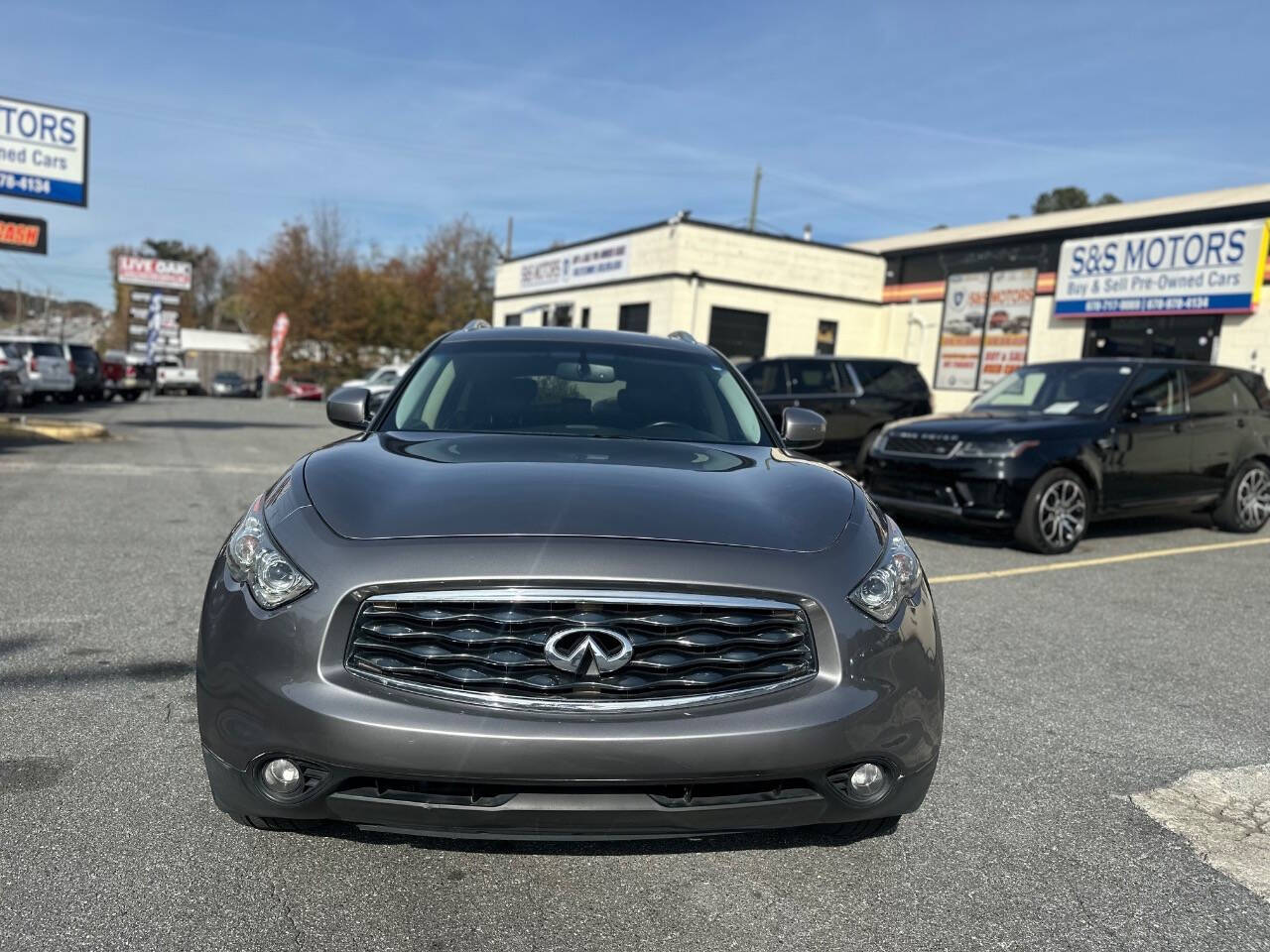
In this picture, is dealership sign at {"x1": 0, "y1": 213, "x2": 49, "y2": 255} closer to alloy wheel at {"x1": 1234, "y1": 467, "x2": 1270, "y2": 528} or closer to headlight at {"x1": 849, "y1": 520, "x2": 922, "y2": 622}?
alloy wheel at {"x1": 1234, "y1": 467, "x2": 1270, "y2": 528}

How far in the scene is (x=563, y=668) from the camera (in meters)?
2.38

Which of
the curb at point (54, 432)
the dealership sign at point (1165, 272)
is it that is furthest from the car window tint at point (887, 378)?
the curb at point (54, 432)

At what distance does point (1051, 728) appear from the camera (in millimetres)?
4105

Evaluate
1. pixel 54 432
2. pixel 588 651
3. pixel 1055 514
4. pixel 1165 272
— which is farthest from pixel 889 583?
pixel 1165 272

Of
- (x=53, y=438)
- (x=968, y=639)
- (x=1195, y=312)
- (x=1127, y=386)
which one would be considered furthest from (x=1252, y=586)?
(x=53, y=438)

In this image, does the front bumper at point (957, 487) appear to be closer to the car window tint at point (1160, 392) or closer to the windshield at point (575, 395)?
the car window tint at point (1160, 392)

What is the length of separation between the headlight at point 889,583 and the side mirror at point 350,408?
2.36 meters

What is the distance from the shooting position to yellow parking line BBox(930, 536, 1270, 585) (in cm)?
716

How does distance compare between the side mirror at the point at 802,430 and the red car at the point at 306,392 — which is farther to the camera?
the red car at the point at 306,392

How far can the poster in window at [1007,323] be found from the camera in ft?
75.2

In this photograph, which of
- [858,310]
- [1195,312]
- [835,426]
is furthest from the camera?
[858,310]

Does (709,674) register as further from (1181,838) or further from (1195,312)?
(1195,312)

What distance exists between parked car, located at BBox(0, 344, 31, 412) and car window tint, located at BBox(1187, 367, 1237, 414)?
19.2 metres

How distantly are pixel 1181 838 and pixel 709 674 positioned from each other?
1763mm
